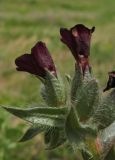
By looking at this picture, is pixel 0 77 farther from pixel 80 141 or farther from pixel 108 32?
pixel 80 141

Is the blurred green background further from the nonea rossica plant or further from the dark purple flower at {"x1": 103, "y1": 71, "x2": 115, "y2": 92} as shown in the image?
the dark purple flower at {"x1": 103, "y1": 71, "x2": 115, "y2": 92}

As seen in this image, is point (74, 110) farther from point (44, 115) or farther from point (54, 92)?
point (54, 92)

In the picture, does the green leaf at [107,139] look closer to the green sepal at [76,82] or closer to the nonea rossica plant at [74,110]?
the nonea rossica plant at [74,110]

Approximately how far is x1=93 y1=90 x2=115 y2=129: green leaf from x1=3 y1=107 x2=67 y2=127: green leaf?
0.48 feet

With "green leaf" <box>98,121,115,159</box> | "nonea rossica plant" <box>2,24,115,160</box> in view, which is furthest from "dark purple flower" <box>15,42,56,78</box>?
"green leaf" <box>98,121,115,159</box>

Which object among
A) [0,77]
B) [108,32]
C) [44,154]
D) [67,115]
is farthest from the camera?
[108,32]

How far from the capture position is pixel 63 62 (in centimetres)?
1522

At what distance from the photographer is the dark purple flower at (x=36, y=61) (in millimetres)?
2631

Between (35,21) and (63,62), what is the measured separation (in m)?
16.5

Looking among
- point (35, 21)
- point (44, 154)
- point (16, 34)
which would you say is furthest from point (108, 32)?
point (44, 154)

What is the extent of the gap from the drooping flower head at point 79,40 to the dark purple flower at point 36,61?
0.34 feet

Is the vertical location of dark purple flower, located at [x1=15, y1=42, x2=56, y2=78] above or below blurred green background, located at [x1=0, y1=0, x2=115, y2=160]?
above

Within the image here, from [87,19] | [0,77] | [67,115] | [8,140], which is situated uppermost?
[67,115]

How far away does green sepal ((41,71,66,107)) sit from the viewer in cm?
248
